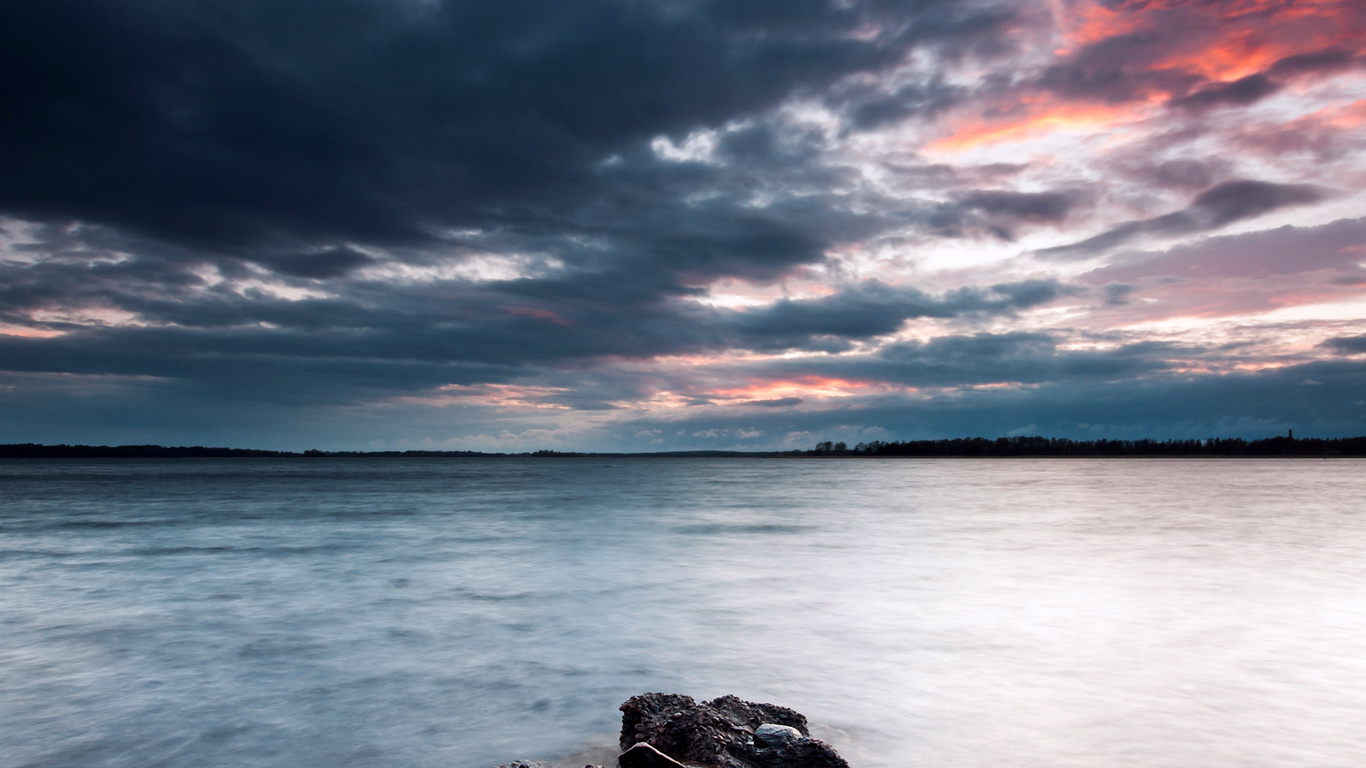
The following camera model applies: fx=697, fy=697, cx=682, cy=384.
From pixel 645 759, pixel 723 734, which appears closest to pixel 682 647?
pixel 723 734

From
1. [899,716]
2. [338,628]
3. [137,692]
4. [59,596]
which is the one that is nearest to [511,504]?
[59,596]

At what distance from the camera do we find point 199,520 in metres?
20.8

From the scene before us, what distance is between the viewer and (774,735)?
340 centimetres

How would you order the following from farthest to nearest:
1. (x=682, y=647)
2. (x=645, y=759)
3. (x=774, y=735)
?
(x=682, y=647)
(x=774, y=735)
(x=645, y=759)

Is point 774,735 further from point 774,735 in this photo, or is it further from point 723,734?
point 723,734

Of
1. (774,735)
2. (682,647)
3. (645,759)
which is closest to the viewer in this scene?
(645,759)

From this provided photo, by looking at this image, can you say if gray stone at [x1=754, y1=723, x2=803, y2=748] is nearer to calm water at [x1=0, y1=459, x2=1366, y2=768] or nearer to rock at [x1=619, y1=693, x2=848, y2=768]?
rock at [x1=619, y1=693, x2=848, y2=768]

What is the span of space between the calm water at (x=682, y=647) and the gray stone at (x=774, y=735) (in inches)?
31.9

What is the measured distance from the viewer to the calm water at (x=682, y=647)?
4.31 m

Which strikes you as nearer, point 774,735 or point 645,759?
point 645,759

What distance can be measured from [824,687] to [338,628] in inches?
205

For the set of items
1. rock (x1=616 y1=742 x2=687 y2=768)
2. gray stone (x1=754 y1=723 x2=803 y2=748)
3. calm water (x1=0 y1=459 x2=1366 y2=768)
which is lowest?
calm water (x1=0 y1=459 x2=1366 y2=768)

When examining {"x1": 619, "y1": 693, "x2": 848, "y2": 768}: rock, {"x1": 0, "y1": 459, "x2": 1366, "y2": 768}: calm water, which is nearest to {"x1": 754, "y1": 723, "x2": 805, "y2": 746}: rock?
{"x1": 619, "y1": 693, "x2": 848, "y2": 768}: rock

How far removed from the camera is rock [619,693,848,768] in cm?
328
